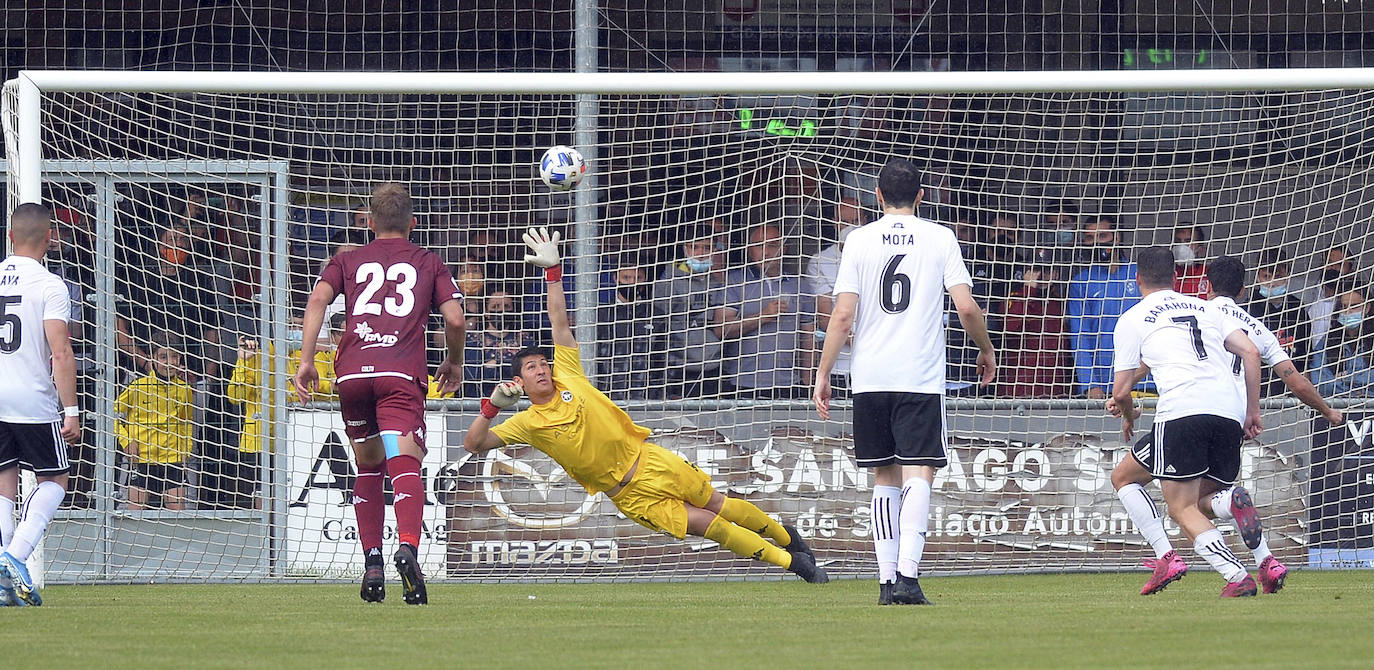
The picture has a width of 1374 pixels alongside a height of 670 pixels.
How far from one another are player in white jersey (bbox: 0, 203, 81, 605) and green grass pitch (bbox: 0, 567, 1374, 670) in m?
0.34

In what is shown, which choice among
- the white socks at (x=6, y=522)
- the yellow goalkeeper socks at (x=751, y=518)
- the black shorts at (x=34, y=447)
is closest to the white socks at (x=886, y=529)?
the yellow goalkeeper socks at (x=751, y=518)

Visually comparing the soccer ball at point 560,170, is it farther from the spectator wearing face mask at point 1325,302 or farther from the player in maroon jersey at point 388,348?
the spectator wearing face mask at point 1325,302

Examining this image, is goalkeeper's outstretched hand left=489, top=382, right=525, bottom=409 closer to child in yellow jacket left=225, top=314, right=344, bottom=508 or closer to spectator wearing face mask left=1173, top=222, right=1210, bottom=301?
child in yellow jacket left=225, top=314, right=344, bottom=508

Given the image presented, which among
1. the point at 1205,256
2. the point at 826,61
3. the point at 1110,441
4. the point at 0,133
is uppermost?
the point at 826,61

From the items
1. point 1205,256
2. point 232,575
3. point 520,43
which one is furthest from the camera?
point 520,43

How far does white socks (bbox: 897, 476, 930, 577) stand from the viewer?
6320 mm

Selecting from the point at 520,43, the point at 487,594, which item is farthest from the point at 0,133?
the point at 487,594

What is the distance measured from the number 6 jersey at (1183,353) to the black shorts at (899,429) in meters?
1.46

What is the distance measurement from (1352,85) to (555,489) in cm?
486

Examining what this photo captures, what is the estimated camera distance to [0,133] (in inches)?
470

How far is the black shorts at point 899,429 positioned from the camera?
637cm

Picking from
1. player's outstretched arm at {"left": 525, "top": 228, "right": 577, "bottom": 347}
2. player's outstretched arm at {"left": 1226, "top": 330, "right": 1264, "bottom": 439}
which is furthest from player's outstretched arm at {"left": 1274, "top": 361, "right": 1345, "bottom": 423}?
player's outstretched arm at {"left": 525, "top": 228, "right": 577, "bottom": 347}

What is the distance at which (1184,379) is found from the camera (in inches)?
289

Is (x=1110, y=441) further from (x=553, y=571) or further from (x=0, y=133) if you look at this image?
(x=0, y=133)
